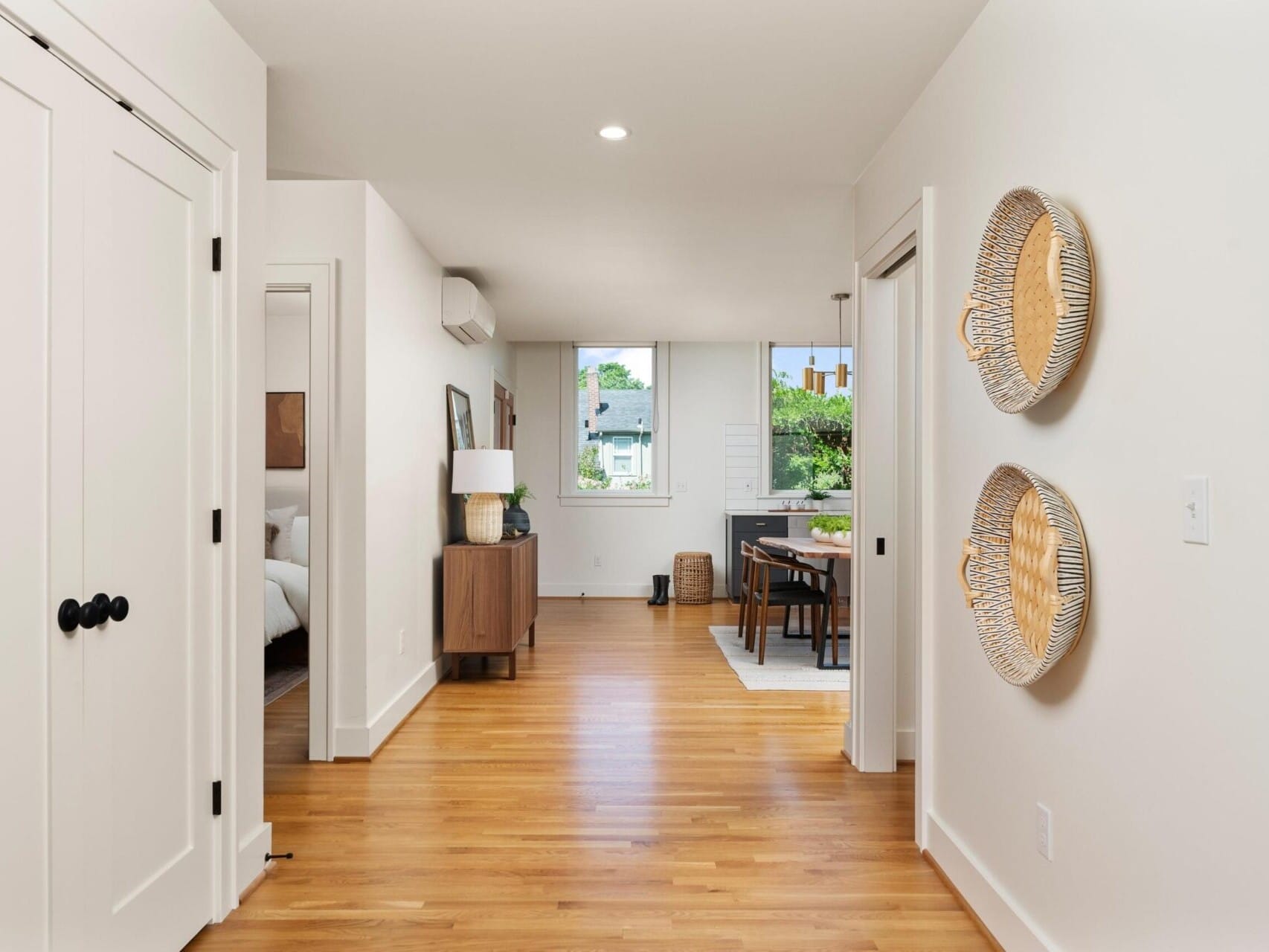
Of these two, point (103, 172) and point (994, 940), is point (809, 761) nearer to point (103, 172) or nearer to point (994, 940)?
point (994, 940)

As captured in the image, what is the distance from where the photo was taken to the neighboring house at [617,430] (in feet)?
27.2

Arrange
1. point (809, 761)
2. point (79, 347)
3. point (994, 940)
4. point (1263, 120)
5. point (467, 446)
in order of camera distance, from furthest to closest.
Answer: point (467, 446) → point (809, 761) → point (994, 940) → point (79, 347) → point (1263, 120)

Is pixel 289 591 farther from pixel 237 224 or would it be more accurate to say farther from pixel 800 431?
pixel 800 431

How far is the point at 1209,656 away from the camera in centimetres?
137

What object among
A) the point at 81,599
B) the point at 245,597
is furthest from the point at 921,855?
the point at 81,599

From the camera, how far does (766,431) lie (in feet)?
27.0

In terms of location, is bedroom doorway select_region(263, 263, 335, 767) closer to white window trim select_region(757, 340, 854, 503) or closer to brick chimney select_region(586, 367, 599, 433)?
brick chimney select_region(586, 367, 599, 433)

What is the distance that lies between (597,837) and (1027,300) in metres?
2.06

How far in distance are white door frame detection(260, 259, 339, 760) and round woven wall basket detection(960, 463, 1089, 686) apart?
254 cm

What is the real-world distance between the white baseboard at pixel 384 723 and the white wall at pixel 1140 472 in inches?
93.6

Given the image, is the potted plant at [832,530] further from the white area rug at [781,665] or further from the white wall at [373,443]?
the white wall at [373,443]

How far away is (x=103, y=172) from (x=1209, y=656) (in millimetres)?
2282

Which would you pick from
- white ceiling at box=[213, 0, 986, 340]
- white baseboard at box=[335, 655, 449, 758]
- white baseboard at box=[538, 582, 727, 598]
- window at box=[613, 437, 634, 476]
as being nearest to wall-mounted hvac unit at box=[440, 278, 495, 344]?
white ceiling at box=[213, 0, 986, 340]

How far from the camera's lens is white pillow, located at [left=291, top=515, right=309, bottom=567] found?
504 centimetres
